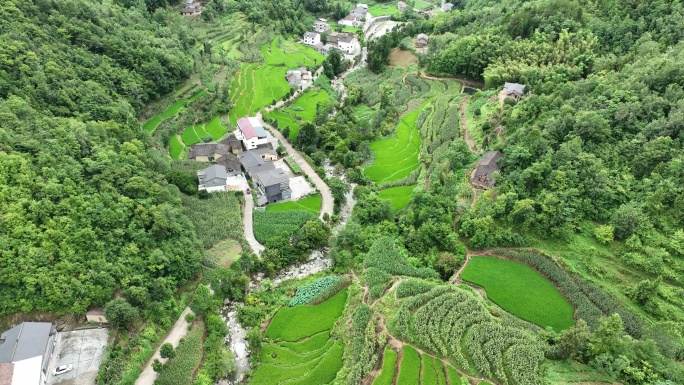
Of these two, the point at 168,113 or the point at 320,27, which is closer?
the point at 168,113

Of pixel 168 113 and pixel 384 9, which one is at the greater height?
pixel 384 9

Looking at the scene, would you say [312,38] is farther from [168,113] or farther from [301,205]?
[301,205]

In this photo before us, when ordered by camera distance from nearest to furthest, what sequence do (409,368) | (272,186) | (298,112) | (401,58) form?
(409,368) < (272,186) < (298,112) < (401,58)

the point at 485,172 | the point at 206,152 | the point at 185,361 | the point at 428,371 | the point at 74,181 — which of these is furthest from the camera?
the point at 206,152

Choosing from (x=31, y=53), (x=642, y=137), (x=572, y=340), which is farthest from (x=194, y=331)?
(x=642, y=137)

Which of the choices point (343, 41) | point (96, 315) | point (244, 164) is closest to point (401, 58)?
point (343, 41)

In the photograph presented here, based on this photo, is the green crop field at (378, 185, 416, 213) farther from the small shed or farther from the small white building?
the small white building
